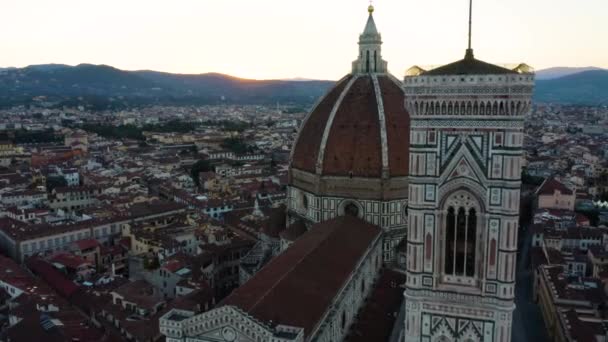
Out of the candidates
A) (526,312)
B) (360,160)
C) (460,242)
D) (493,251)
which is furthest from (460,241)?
(526,312)

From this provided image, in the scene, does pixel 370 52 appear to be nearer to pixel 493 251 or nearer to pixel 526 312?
pixel 526 312

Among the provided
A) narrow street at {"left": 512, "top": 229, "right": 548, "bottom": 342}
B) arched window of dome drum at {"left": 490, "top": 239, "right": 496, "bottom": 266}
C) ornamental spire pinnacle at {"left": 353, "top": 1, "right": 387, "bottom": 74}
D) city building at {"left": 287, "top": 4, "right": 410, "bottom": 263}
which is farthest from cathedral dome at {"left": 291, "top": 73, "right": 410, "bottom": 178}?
arched window of dome drum at {"left": 490, "top": 239, "right": 496, "bottom": 266}

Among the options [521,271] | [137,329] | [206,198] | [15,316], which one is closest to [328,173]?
[137,329]

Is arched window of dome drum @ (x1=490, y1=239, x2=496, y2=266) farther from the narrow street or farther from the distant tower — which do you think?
the narrow street

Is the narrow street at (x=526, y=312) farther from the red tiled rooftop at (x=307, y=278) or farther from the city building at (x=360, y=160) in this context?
the red tiled rooftop at (x=307, y=278)

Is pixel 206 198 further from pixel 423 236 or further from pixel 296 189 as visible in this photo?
pixel 423 236

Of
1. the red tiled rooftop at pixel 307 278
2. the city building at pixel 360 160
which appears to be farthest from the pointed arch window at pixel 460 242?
the city building at pixel 360 160
